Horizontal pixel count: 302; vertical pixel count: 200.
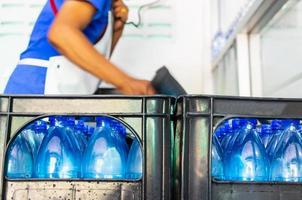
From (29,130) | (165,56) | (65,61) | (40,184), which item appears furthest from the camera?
(165,56)

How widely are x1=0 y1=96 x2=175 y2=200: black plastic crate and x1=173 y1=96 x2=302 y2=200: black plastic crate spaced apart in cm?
3

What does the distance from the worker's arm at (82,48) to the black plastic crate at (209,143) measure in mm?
239

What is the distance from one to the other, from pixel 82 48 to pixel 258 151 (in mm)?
516

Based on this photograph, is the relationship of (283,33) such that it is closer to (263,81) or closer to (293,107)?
(263,81)

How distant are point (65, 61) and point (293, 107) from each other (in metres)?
0.74

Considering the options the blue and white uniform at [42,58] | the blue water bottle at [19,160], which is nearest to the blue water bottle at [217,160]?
the blue water bottle at [19,160]

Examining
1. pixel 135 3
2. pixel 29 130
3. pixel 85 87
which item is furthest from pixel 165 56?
pixel 29 130

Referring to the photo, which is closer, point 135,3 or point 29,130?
point 29,130

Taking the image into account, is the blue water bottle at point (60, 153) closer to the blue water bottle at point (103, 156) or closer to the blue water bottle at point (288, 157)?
the blue water bottle at point (103, 156)

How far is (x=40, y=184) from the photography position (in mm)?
852

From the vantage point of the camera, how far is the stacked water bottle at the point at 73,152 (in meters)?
0.90

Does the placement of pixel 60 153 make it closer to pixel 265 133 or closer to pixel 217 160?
pixel 217 160

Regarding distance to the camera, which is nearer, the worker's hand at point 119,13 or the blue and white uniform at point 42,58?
the blue and white uniform at point 42,58

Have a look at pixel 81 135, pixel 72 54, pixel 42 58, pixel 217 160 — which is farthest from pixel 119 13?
pixel 217 160
